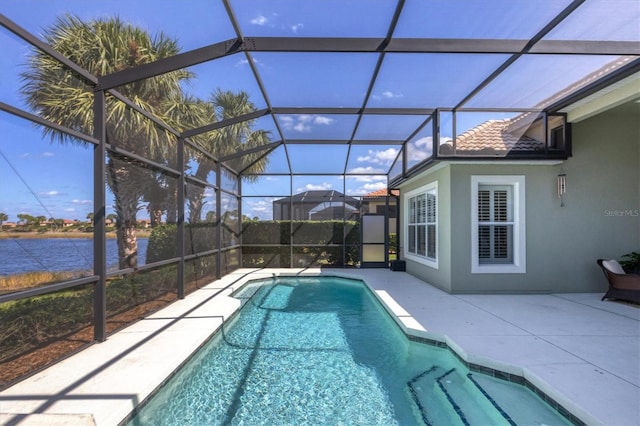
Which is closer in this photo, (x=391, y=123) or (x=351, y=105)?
(x=351, y=105)

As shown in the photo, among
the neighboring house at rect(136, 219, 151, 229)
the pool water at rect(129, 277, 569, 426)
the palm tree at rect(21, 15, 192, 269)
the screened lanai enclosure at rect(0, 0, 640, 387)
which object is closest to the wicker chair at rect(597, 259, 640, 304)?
the screened lanai enclosure at rect(0, 0, 640, 387)

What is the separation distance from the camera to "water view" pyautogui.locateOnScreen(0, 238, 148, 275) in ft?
10.6

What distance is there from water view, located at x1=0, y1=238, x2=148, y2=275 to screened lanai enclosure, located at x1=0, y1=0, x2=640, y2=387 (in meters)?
0.02

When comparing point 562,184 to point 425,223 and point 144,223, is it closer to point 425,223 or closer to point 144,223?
point 425,223

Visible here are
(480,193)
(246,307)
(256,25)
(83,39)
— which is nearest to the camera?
(256,25)

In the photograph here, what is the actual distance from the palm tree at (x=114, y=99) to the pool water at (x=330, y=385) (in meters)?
2.58

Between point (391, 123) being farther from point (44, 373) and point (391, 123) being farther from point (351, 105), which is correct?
point (44, 373)

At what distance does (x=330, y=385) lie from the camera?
340 centimetres

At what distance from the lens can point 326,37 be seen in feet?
14.0

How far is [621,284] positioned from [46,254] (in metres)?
8.52

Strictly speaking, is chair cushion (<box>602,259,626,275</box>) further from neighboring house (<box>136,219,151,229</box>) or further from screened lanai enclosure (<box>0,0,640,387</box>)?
neighboring house (<box>136,219,151,229</box>)

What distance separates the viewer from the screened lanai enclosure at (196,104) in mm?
3541

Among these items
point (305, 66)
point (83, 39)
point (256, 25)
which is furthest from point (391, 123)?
point (83, 39)

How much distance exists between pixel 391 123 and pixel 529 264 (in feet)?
13.8
